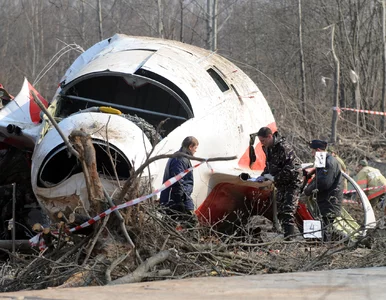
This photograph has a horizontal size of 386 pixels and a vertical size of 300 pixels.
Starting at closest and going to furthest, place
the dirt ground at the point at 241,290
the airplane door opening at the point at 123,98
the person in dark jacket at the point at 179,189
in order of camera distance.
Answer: the dirt ground at the point at 241,290, the person in dark jacket at the point at 179,189, the airplane door opening at the point at 123,98

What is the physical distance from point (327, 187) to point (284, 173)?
3.67 feet

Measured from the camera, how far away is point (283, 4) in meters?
30.2

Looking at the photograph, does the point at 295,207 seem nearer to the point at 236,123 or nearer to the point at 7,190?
the point at 236,123

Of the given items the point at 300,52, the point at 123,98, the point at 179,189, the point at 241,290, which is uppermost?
the point at 300,52

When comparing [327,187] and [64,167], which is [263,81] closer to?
[327,187]

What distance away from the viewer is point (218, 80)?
33.2 feet

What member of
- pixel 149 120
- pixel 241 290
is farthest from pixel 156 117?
pixel 241 290

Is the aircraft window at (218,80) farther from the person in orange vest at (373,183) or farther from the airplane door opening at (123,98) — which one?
the person in orange vest at (373,183)

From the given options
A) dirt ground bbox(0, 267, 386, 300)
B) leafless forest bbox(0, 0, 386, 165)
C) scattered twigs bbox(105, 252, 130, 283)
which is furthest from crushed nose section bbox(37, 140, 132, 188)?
leafless forest bbox(0, 0, 386, 165)

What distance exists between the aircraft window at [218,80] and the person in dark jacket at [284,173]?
4.47 feet

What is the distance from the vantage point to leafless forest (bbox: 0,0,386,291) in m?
5.92

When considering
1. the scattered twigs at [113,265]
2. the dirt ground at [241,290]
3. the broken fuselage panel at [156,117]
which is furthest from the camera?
the broken fuselage panel at [156,117]

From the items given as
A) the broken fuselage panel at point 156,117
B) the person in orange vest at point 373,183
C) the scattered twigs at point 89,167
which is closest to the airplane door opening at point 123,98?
the broken fuselage panel at point 156,117

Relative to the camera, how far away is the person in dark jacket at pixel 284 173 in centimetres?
882
